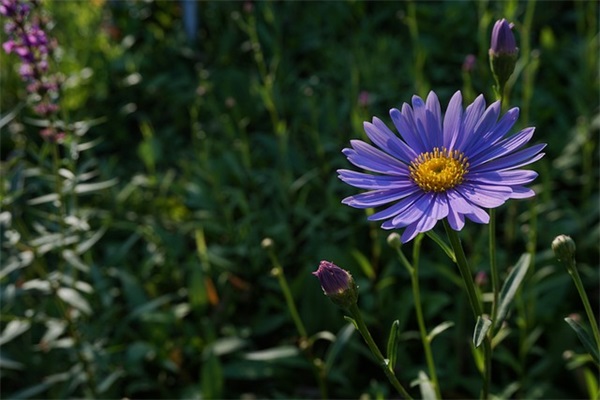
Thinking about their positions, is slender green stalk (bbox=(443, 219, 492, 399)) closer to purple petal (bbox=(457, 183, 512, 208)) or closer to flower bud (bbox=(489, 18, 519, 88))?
purple petal (bbox=(457, 183, 512, 208))

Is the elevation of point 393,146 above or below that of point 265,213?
above

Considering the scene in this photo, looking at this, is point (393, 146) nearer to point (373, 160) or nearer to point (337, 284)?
point (373, 160)

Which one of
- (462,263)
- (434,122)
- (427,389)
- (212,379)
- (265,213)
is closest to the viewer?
(462,263)

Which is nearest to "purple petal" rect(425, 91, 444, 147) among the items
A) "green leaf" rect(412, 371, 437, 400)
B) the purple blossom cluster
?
"green leaf" rect(412, 371, 437, 400)

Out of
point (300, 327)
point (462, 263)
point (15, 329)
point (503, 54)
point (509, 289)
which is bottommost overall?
point (15, 329)

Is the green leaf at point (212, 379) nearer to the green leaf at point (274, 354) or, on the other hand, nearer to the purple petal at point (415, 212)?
the green leaf at point (274, 354)

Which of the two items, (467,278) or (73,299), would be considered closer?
(467,278)

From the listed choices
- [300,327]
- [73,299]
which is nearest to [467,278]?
[300,327]

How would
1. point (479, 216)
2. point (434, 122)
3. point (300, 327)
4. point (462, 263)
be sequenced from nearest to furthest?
point (479, 216) → point (462, 263) → point (434, 122) → point (300, 327)
